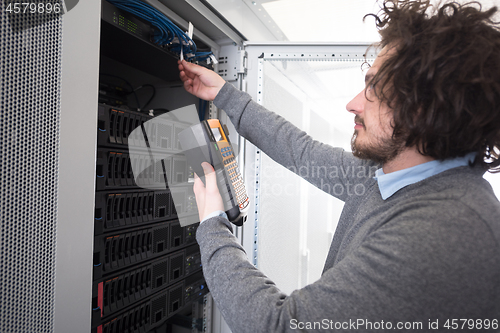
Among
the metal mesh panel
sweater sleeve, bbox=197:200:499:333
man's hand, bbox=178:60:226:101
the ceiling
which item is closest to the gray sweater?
sweater sleeve, bbox=197:200:499:333

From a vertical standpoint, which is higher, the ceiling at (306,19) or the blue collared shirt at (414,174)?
the ceiling at (306,19)

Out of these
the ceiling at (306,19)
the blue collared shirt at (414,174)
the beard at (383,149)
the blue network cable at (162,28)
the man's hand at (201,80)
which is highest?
the ceiling at (306,19)

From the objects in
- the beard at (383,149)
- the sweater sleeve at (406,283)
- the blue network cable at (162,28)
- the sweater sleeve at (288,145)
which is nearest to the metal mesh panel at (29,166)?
the blue network cable at (162,28)

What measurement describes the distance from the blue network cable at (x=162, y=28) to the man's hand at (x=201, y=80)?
2.3 inches

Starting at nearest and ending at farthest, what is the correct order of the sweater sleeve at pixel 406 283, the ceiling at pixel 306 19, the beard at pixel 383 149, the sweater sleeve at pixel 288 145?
1. the sweater sleeve at pixel 406 283
2. the beard at pixel 383 149
3. the sweater sleeve at pixel 288 145
4. the ceiling at pixel 306 19

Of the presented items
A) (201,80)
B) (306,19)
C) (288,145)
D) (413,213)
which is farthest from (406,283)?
(306,19)

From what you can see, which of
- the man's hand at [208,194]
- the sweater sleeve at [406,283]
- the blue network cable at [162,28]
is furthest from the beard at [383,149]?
the blue network cable at [162,28]

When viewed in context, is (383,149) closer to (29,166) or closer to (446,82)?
(446,82)

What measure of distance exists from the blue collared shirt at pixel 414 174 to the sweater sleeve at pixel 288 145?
27 cm

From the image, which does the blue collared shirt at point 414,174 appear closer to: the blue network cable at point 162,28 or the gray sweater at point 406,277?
the gray sweater at point 406,277

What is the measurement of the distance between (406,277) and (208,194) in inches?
18.6

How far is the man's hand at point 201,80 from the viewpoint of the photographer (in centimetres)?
100

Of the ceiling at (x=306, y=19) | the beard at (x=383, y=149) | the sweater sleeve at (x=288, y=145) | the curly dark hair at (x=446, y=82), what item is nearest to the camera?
the curly dark hair at (x=446, y=82)

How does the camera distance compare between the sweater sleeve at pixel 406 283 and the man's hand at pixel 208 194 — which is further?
the man's hand at pixel 208 194
